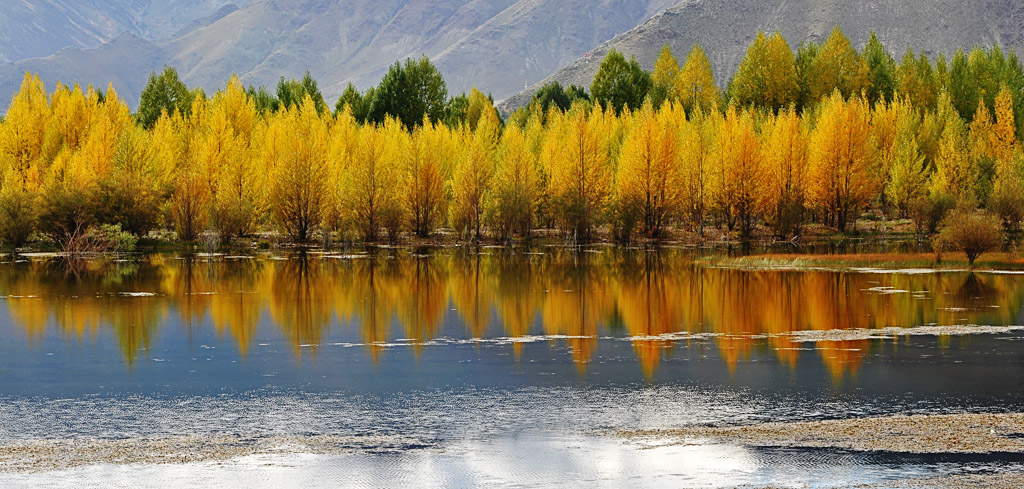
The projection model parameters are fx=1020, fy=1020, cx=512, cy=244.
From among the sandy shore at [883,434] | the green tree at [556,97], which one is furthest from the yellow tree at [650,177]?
the sandy shore at [883,434]

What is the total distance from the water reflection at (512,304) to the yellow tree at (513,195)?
18.5 m

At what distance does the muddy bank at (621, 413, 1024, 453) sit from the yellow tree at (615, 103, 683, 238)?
164ft

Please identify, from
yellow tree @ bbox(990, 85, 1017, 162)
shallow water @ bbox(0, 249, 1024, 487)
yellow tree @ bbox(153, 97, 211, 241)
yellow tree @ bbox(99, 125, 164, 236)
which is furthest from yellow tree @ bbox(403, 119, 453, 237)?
yellow tree @ bbox(990, 85, 1017, 162)

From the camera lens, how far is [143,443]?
13820mm

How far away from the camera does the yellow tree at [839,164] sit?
6756 cm

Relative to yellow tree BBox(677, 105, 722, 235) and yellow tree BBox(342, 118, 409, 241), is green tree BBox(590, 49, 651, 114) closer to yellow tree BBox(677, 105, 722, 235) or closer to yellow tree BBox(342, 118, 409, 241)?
yellow tree BBox(677, 105, 722, 235)

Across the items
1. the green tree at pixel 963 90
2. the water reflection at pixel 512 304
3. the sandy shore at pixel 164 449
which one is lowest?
the sandy shore at pixel 164 449

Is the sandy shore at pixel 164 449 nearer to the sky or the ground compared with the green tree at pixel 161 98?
nearer to the ground

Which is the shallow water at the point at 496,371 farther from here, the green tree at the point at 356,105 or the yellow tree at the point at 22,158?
the green tree at the point at 356,105

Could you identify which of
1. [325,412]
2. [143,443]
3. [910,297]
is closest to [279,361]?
[325,412]

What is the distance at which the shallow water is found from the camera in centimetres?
1293

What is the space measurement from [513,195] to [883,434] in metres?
50.6

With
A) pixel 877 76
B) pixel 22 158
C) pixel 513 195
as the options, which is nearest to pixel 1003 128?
pixel 877 76

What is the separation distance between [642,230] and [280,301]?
3915cm
